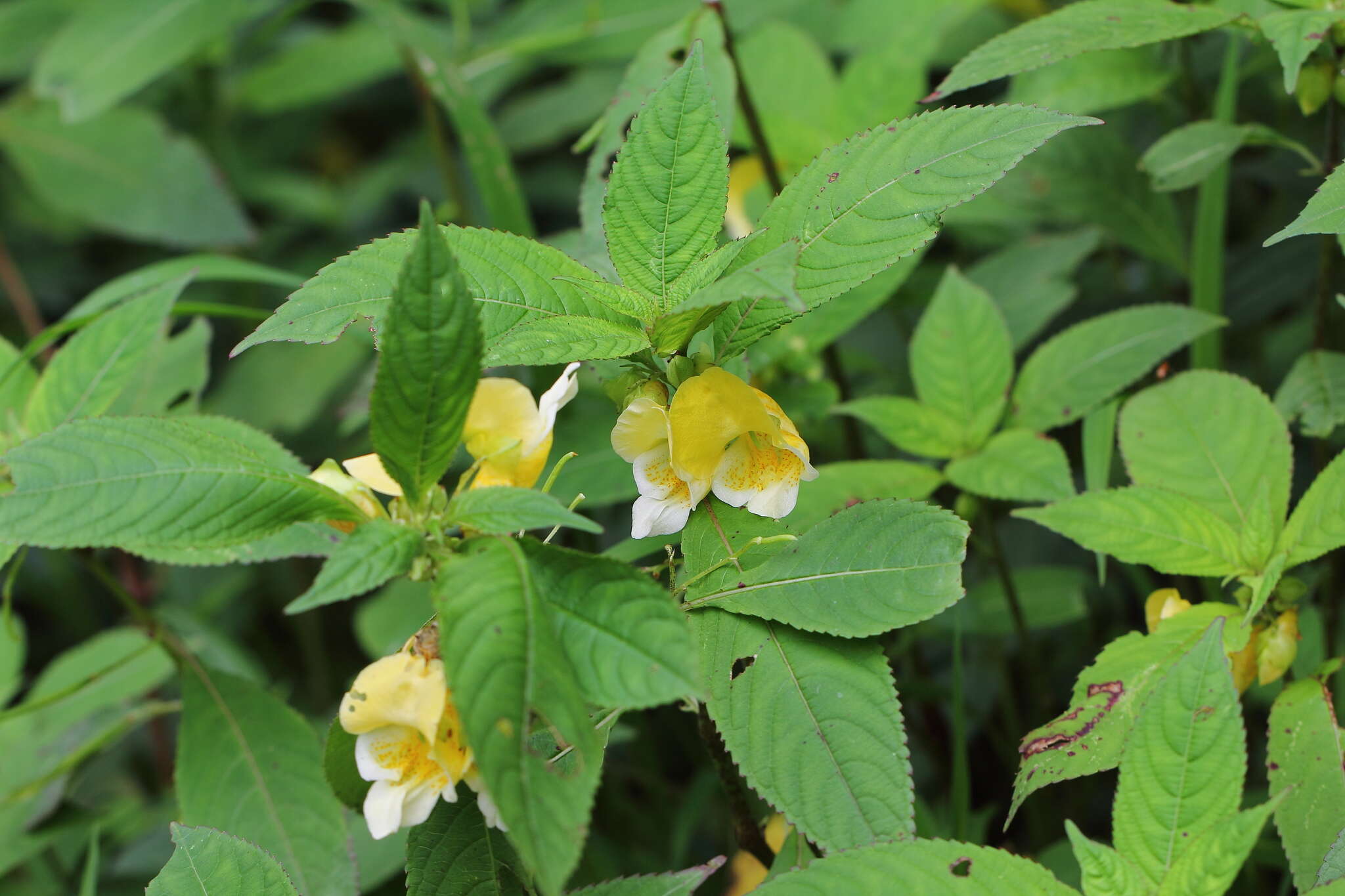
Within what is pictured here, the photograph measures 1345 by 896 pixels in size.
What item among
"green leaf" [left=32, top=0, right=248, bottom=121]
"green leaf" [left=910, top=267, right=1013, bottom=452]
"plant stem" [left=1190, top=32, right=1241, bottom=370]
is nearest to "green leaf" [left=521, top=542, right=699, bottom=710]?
"green leaf" [left=910, top=267, right=1013, bottom=452]

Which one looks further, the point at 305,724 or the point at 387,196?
the point at 387,196

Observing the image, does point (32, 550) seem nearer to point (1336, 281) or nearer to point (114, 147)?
point (114, 147)

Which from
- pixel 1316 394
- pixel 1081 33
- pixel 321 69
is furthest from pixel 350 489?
pixel 321 69

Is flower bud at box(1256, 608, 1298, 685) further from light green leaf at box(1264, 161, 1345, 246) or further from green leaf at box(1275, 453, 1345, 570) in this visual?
light green leaf at box(1264, 161, 1345, 246)

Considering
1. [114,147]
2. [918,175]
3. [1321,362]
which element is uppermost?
[114,147]

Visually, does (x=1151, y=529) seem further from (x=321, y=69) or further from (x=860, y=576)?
(x=321, y=69)

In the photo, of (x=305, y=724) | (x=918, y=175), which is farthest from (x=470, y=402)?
(x=305, y=724)
